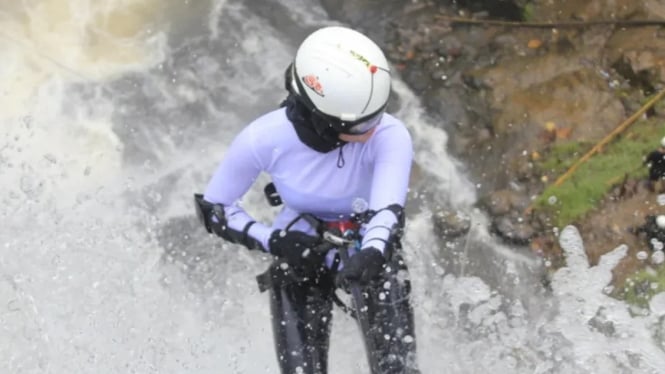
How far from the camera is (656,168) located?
210 inches

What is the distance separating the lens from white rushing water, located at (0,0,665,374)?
509 centimetres

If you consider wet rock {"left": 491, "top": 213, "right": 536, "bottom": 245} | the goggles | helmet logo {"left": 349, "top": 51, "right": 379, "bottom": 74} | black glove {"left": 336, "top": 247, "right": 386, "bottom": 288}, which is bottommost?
wet rock {"left": 491, "top": 213, "right": 536, "bottom": 245}

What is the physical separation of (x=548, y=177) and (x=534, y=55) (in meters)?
0.93

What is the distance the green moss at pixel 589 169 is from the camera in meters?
5.43

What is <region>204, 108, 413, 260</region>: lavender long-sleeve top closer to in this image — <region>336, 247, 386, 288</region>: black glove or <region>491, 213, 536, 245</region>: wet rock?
<region>336, 247, 386, 288</region>: black glove

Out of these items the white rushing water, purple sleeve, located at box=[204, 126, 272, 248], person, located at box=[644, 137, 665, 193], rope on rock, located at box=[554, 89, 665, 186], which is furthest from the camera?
rope on rock, located at box=[554, 89, 665, 186]

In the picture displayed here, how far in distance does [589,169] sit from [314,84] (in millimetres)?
2630

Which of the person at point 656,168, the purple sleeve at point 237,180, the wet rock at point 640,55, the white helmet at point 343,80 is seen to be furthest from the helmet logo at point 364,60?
the wet rock at point 640,55

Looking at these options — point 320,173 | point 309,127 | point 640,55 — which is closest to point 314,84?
point 309,127

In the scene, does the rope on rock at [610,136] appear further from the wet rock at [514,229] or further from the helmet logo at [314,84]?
the helmet logo at [314,84]

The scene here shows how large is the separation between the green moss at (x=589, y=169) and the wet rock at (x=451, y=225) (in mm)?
430

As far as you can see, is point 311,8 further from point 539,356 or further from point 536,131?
point 539,356

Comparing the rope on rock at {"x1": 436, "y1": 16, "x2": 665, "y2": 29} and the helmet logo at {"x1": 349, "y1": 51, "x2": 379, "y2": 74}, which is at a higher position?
the helmet logo at {"x1": 349, "y1": 51, "x2": 379, "y2": 74}

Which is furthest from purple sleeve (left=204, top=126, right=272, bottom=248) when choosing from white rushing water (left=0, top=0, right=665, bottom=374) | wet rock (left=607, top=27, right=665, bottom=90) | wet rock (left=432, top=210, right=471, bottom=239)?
wet rock (left=607, top=27, right=665, bottom=90)
